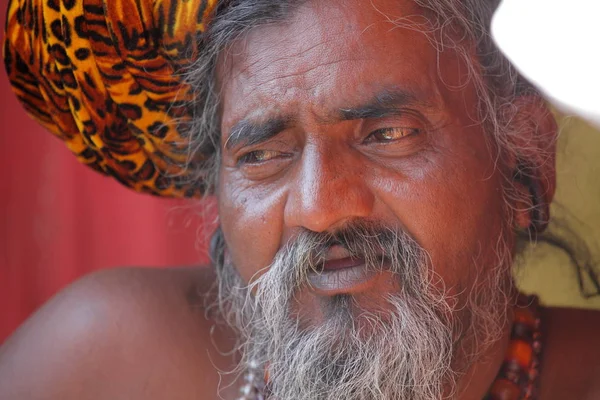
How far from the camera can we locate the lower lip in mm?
1756

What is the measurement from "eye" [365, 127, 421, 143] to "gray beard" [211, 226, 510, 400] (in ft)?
0.73

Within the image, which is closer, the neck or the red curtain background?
the neck

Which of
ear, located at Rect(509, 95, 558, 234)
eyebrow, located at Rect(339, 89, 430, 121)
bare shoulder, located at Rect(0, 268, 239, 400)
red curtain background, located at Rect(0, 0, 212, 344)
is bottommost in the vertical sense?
red curtain background, located at Rect(0, 0, 212, 344)

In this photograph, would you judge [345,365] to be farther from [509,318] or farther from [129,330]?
[129,330]

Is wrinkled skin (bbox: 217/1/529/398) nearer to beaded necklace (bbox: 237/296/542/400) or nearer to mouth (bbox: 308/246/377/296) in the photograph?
mouth (bbox: 308/246/377/296)

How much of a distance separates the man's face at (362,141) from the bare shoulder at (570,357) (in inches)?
12.9

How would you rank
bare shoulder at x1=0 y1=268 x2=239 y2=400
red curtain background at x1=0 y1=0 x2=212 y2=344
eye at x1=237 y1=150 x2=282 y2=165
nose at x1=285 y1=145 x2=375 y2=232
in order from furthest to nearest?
1. red curtain background at x1=0 y1=0 x2=212 y2=344
2. bare shoulder at x1=0 y1=268 x2=239 y2=400
3. eye at x1=237 y1=150 x2=282 y2=165
4. nose at x1=285 y1=145 x2=375 y2=232

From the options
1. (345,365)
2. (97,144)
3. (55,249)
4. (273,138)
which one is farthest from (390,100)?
(55,249)

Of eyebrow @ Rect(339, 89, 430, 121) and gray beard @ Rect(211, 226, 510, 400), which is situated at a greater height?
eyebrow @ Rect(339, 89, 430, 121)

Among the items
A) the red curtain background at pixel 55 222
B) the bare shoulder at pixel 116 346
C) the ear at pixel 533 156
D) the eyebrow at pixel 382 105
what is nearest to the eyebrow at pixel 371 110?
the eyebrow at pixel 382 105

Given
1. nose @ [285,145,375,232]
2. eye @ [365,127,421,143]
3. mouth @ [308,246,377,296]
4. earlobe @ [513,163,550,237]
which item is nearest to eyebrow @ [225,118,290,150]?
nose @ [285,145,375,232]

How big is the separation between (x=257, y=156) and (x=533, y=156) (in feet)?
2.41

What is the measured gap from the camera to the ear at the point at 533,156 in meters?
2.08

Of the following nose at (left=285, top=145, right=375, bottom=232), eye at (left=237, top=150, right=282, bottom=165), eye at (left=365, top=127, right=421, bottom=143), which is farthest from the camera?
eye at (left=237, top=150, right=282, bottom=165)
